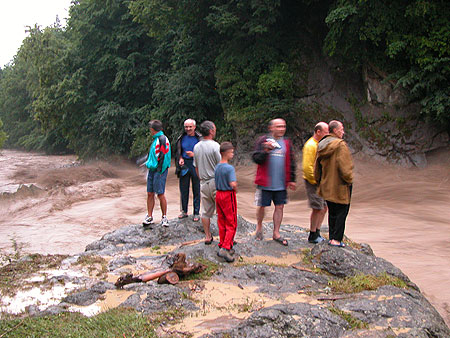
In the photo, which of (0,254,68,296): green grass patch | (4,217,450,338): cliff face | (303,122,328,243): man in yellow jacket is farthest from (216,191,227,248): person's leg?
(0,254,68,296): green grass patch

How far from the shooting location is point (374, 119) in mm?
16844

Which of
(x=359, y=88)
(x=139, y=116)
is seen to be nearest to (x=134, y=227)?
(x=359, y=88)

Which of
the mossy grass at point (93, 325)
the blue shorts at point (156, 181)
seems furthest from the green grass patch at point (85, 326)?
the blue shorts at point (156, 181)

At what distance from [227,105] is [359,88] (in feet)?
20.6

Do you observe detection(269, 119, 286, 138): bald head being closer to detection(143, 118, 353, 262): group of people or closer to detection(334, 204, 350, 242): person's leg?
detection(143, 118, 353, 262): group of people

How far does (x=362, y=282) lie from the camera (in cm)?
480

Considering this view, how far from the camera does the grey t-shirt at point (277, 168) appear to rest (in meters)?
5.93

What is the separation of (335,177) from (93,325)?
3453 mm

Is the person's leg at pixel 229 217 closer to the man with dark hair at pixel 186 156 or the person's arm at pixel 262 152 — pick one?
the person's arm at pixel 262 152

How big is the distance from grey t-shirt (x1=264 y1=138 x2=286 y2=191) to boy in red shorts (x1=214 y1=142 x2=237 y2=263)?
589 mm

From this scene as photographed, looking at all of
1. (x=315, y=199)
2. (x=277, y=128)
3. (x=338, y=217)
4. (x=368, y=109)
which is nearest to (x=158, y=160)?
(x=277, y=128)

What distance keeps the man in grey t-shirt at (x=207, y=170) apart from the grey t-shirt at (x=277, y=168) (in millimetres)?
846

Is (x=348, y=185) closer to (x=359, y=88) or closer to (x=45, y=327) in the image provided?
(x=45, y=327)

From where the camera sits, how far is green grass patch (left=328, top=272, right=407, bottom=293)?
4703 mm
